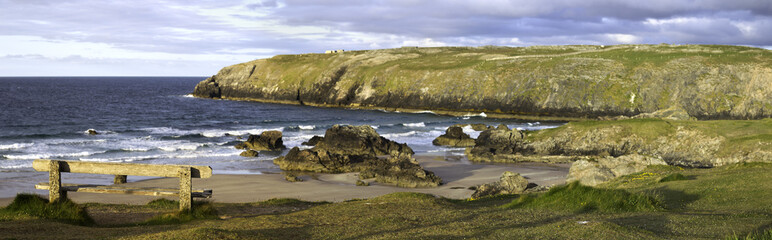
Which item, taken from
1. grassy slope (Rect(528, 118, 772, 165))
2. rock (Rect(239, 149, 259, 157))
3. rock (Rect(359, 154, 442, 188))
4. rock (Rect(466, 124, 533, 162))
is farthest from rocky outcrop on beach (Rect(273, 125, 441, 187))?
grassy slope (Rect(528, 118, 772, 165))

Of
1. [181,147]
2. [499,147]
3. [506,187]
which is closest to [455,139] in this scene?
[499,147]

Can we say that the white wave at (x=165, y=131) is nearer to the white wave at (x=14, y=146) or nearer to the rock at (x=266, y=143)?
the white wave at (x=14, y=146)

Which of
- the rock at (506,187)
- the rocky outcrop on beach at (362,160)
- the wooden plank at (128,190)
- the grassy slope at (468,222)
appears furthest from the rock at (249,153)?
the wooden plank at (128,190)

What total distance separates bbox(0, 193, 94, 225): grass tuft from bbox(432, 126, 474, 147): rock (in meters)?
44.3

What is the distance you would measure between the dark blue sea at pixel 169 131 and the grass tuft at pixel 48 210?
709 inches

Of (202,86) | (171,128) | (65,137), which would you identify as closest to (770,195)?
(65,137)

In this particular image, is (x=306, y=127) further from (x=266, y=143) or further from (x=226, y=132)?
(x=266, y=143)

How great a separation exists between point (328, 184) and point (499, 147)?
18688 mm

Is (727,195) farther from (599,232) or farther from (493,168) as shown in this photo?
(493,168)

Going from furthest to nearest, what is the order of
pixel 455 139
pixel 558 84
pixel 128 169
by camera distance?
pixel 558 84 → pixel 455 139 → pixel 128 169

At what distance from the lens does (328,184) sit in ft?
118

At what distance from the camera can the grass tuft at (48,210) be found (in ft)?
50.1

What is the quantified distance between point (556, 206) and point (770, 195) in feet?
20.7

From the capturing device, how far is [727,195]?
59.8 feet
